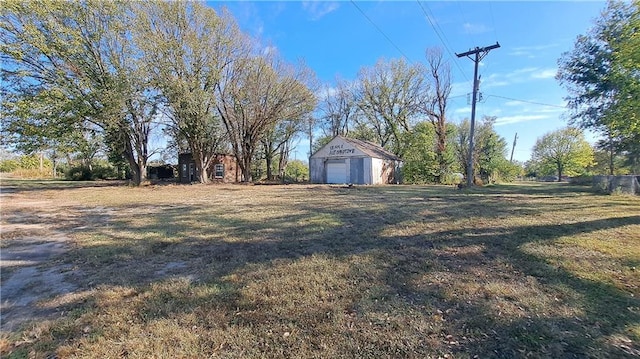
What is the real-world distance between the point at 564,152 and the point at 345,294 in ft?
176

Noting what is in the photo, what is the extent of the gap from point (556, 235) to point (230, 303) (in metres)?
6.07

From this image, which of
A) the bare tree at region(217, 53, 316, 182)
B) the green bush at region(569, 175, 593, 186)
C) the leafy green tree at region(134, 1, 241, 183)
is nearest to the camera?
the leafy green tree at region(134, 1, 241, 183)

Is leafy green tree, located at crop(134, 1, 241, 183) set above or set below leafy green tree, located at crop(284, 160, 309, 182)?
above

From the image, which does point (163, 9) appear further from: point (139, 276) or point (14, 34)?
point (139, 276)

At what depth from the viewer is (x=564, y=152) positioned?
41.5 metres

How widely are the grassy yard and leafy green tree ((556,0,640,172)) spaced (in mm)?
5278

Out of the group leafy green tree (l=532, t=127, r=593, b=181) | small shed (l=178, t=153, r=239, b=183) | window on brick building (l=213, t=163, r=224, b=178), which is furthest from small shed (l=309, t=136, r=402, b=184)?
leafy green tree (l=532, t=127, r=593, b=181)

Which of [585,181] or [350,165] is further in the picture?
[585,181]

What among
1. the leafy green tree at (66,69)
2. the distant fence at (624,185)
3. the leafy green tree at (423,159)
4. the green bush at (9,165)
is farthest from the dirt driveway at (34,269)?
the green bush at (9,165)

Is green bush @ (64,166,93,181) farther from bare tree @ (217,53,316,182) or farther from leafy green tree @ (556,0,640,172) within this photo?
leafy green tree @ (556,0,640,172)

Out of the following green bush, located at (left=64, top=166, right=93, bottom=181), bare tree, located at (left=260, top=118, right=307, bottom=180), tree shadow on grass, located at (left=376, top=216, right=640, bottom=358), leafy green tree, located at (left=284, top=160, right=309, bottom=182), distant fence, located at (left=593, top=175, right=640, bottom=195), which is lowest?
tree shadow on grass, located at (left=376, top=216, right=640, bottom=358)

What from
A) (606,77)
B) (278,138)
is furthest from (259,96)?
(606,77)

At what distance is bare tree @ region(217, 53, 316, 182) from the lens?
862 inches

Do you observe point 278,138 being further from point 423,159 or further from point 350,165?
point 423,159
